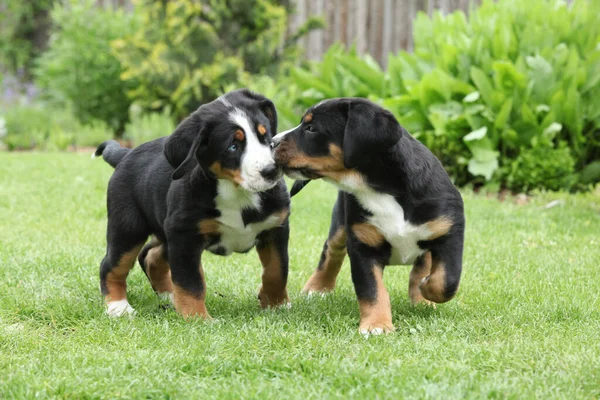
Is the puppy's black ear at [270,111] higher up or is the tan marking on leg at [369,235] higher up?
the puppy's black ear at [270,111]

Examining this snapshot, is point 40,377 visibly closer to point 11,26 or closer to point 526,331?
point 526,331

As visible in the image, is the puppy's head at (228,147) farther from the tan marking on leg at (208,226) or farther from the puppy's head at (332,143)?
the tan marking on leg at (208,226)

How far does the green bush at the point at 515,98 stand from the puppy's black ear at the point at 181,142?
15.7 ft

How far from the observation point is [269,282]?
4500mm

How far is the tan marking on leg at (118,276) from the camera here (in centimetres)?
457

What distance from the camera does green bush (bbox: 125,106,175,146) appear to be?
1155cm

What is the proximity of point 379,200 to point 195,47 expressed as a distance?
8.71m

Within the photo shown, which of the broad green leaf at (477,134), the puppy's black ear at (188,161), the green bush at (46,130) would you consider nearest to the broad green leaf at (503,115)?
the broad green leaf at (477,134)

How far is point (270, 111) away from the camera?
14.3 ft

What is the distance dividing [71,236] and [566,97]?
5137 mm

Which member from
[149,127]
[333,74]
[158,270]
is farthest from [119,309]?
[149,127]

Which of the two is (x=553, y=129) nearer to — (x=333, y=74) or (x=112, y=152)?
(x=333, y=74)

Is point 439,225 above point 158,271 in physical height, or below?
above

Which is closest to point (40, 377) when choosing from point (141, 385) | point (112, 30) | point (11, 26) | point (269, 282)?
point (141, 385)
